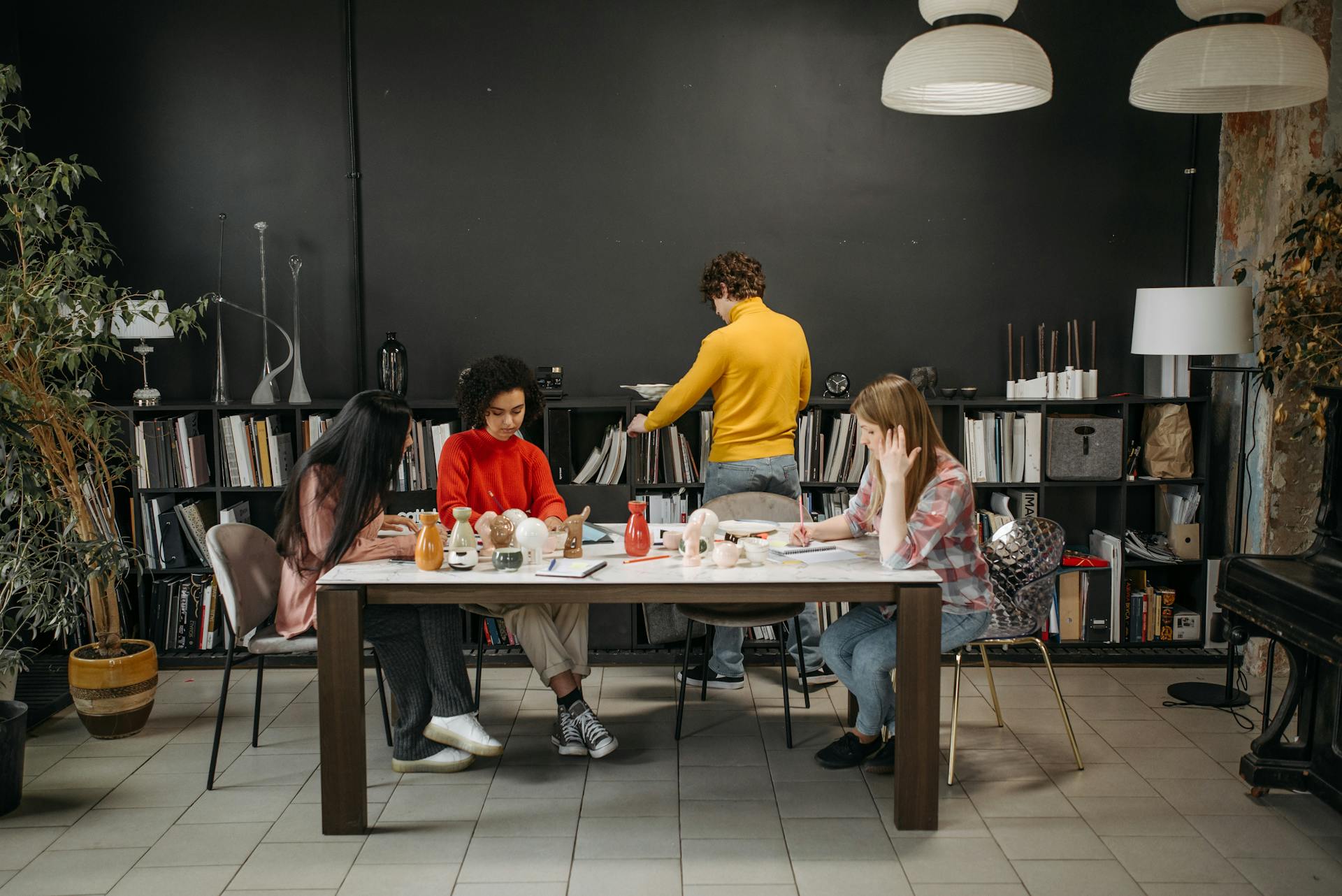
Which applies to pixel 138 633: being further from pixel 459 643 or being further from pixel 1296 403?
pixel 1296 403

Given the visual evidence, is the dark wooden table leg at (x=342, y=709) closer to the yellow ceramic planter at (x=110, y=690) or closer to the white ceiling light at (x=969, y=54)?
the yellow ceramic planter at (x=110, y=690)

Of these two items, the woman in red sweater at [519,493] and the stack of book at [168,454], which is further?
the stack of book at [168,454]

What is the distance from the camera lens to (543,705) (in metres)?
4.52

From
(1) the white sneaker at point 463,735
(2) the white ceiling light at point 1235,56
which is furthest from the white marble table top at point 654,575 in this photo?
(2) the white ceiling light at point 1235,56

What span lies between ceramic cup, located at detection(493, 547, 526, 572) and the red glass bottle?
39 cm

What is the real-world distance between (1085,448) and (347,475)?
3.33 metres

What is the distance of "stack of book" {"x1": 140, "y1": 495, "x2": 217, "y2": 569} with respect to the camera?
505cm

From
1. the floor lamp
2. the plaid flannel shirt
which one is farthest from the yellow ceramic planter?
the floor lamp

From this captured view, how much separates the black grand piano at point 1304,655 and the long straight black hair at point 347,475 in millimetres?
2907

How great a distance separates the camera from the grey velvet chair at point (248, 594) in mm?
3701

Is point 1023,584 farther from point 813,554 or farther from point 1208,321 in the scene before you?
point 1208,321

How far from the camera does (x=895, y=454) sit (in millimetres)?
3498

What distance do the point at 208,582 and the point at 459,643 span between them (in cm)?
185

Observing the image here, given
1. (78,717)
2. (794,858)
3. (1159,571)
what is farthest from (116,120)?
(1159,571)
